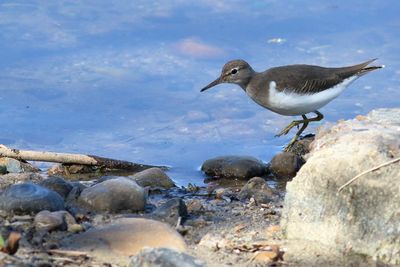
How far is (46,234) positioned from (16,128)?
344 centimetres

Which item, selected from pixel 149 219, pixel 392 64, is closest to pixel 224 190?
pixel 149 219

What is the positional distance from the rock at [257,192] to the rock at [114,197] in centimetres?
91

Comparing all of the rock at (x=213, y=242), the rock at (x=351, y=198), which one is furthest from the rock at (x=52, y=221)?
the rock at (x=351, y=198)

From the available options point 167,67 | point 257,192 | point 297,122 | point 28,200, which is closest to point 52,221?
point 28,200

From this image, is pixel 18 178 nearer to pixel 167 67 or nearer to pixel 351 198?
pixel 351 198

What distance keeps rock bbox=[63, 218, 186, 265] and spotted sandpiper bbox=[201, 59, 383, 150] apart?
346cm

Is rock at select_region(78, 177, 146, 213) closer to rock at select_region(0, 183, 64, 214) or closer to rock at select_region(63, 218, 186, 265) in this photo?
rock at select_region(0, 183, 64, 214)

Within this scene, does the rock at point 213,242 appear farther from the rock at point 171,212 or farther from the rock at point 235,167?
the rock at point 235,167

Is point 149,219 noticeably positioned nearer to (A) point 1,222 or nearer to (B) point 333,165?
(A) point 1,222

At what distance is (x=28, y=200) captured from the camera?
490 centimetres

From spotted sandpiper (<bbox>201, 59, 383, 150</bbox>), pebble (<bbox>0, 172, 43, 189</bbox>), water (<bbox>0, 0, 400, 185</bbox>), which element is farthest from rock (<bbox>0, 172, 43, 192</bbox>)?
spotted sandpiper (<bbox>201, 59, 383, 150</bbox>)

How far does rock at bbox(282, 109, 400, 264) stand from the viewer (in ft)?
14.0

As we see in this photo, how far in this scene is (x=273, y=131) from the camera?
27.0 ft

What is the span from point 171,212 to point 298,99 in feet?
10.3
